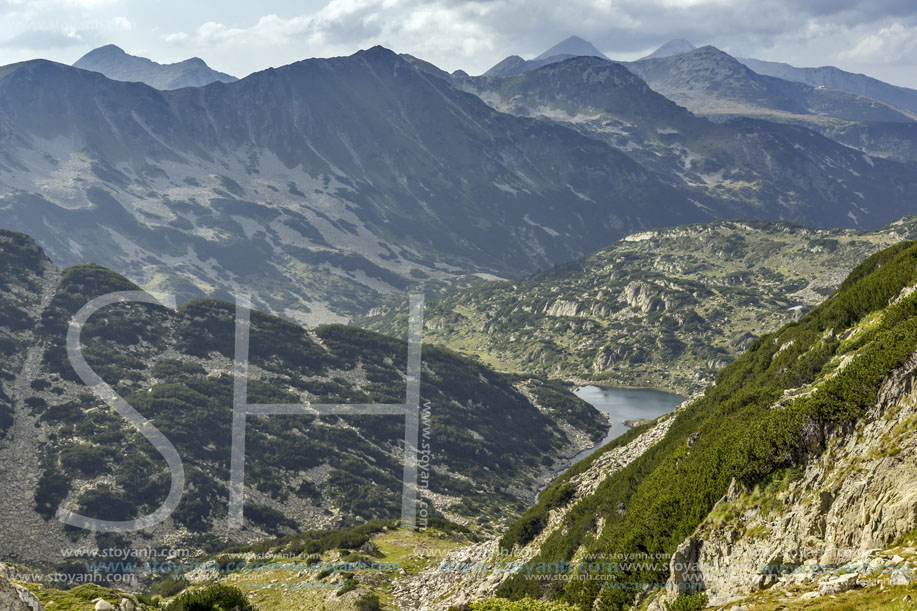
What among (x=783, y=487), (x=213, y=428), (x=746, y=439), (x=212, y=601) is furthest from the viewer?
(x=213, y=428)

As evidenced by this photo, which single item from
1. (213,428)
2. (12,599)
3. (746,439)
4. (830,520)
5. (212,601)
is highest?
(746,439)

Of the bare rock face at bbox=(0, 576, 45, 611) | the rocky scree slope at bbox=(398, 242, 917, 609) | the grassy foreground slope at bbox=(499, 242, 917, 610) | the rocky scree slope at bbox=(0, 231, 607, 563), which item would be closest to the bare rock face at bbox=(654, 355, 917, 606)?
the rocky scree slope at bbox=(398, 242, 917, 609)

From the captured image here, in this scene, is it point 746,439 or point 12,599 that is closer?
point 12,599

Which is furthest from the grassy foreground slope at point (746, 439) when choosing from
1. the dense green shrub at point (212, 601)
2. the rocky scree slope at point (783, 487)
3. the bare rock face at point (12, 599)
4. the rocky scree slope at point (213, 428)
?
the rocky scree slope at point (213, 428)

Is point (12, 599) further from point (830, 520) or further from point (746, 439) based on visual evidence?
point (746, 439)

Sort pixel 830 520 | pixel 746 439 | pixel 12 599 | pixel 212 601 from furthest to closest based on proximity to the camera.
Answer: pixel 212 601 < pixel 746 439 < pixel 830 520 < pixel 12 599

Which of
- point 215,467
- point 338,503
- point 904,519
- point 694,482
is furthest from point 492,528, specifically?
point 904,519

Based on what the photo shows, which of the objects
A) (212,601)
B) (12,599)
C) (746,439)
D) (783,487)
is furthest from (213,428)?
(783,487)
